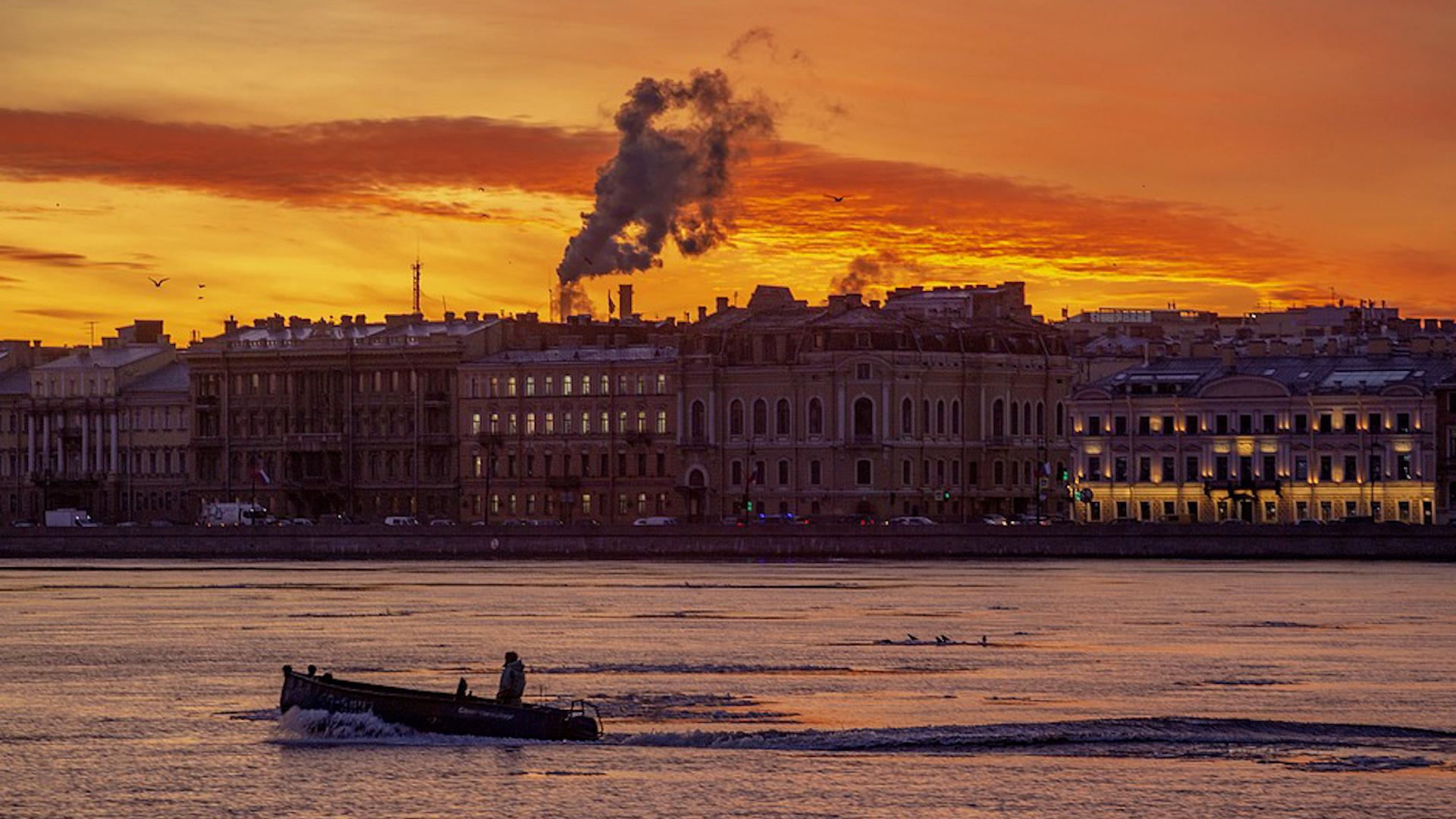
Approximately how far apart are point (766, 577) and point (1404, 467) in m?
28.4

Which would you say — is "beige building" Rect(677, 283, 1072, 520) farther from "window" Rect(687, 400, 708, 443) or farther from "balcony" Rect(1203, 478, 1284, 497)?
"balcony" Rect(1203, 478, 1284, 497)

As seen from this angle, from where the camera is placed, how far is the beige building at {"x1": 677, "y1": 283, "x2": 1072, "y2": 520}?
125m

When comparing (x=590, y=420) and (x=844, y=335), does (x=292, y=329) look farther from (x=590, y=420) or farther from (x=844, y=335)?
(x=844, y=335)

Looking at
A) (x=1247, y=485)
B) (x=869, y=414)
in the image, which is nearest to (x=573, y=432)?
(x=869, y=414)

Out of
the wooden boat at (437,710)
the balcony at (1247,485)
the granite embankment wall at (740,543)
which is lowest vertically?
the wooden boat at (437,710)

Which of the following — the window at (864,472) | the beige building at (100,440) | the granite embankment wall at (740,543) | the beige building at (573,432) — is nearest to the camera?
the granite embankment wall at (740,543)

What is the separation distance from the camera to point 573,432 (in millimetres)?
133000

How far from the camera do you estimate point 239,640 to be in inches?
2623

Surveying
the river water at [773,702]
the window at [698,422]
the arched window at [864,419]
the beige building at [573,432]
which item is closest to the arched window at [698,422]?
the window at [698,422]

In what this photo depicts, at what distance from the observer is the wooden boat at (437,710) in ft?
150

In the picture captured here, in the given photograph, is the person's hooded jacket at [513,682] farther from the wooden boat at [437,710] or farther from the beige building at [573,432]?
the beige building at [573,432]

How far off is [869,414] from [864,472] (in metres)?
2.23

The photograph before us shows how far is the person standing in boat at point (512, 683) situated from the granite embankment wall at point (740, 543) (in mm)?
62474

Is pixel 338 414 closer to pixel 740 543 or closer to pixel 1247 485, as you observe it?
pixel 740 543
